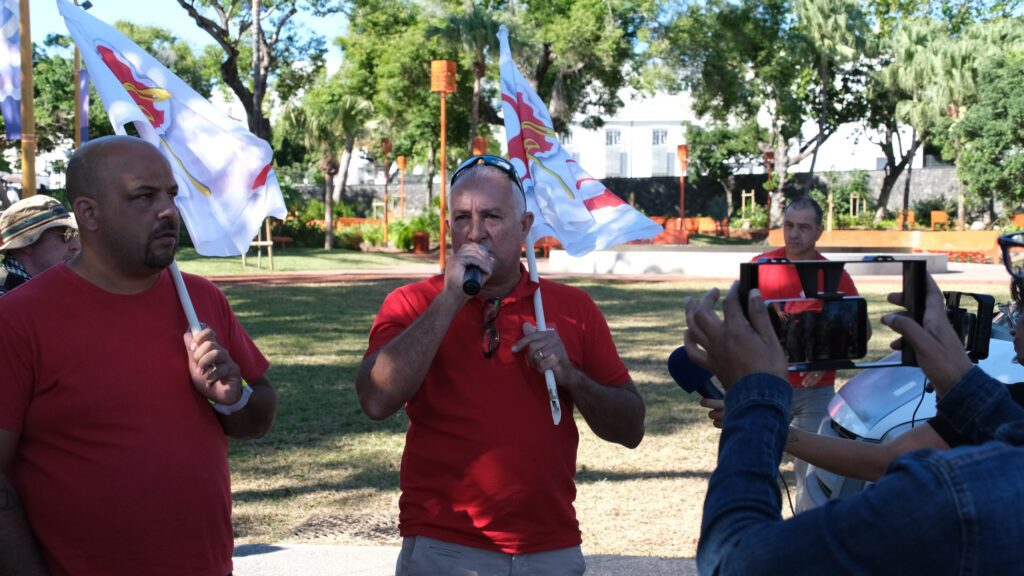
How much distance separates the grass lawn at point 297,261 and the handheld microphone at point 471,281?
24.9m

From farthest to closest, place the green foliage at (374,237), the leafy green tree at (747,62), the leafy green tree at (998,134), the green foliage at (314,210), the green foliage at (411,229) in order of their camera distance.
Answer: the green foliage at (314,210) → the leafy green tree at (747,62) → the green foliage at (374,237) → the green foliage at (411,229) → the leafy green tree at (998,134)

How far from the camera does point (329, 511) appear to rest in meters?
6.76

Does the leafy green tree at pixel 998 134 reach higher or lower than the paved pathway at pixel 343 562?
higher

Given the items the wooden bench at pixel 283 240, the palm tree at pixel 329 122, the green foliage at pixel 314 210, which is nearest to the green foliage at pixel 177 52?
the green foliage at pixel 314 210

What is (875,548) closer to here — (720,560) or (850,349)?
(720,560)

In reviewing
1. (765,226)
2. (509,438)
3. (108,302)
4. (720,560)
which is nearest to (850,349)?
(720,560)

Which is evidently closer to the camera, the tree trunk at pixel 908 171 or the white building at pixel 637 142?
the tree trunk at pixel 908 171

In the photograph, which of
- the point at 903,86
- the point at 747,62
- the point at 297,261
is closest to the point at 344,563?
the point at 297,261

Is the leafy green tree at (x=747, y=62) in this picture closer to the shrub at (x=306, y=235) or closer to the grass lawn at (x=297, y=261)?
the grass lawn at (x=297, y=261)

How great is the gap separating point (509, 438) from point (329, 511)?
3.96m

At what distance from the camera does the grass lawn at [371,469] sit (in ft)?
20.7

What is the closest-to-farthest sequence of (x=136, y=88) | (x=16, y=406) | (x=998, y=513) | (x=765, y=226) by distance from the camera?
1. (x=998, y=513)
2. (x=16, y=406)
3. (x=136, y=88)
4. (x=765, y=226)

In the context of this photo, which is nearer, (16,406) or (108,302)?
(16,406)

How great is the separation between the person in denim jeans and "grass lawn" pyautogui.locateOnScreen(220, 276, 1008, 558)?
14.2 ft
